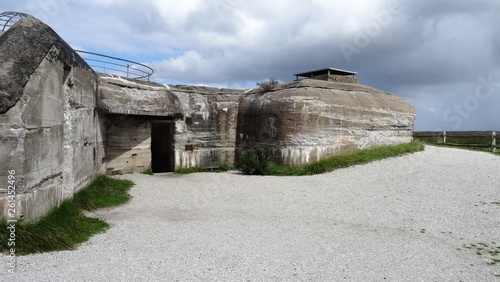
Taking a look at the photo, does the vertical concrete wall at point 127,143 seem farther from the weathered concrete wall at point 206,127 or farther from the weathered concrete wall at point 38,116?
the weathered concrete wall at point 38,116

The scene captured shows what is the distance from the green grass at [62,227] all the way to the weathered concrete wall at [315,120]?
5.45m

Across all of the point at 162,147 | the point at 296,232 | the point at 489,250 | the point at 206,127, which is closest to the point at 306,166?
the point at 206,127

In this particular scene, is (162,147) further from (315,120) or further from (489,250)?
(489,250)

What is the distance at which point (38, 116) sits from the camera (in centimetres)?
517

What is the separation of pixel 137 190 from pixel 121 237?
368 centimetres

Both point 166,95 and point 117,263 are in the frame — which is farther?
point 166,95

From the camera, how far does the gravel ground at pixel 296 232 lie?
412 cm

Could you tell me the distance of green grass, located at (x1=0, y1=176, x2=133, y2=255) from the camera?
444 centimetres

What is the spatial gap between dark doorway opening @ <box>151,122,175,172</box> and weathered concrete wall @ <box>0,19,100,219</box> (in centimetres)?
503

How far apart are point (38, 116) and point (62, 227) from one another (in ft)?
5.20

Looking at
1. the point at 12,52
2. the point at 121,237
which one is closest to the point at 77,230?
the point at 121,237

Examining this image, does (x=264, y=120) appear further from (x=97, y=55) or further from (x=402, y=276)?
(x=402, y=276)

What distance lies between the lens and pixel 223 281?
151 inches

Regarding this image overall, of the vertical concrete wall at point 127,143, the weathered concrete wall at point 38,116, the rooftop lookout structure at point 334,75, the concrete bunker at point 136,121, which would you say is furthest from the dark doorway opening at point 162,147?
the rooftop lookout structure at point 334,75
